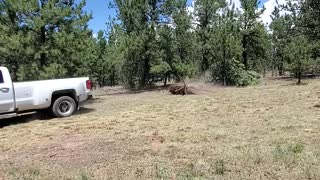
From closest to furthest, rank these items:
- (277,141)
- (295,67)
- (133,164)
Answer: (133,164) → (277,141) → (295,67)

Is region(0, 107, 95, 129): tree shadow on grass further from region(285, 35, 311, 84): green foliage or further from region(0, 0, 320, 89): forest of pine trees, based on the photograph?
region(285, 35, 311, 84): green foliage

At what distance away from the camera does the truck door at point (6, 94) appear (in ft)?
37.6

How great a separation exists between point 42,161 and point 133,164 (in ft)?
5.70

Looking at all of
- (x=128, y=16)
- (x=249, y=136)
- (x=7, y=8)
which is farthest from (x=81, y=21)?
(x=249, y=136)

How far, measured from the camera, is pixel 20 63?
54.1ft

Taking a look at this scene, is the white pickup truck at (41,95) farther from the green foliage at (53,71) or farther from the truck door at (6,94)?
the green foliage at (53,71)

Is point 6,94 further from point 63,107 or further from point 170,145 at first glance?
point 170,145

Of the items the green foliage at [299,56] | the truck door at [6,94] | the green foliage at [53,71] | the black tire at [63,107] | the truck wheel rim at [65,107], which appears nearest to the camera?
→ the truck door at [6,94]

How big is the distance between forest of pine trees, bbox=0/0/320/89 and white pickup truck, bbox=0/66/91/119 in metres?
3.15

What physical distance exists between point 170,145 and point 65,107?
6241mm

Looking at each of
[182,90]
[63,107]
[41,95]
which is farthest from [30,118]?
[182,90]

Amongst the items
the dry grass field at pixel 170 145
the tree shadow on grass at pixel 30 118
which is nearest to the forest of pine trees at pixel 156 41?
the tree shadow on grass at pixel 30 118

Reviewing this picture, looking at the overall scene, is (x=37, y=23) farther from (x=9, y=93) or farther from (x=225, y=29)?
(x=225, y=29)

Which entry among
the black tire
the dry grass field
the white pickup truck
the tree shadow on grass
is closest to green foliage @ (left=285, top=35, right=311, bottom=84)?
the dry grass field
